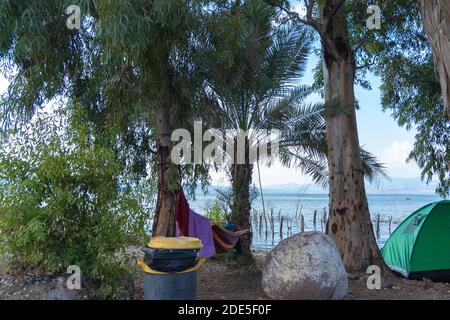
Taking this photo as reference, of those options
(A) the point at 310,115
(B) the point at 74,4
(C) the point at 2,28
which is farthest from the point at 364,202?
(C) the point at 2,28

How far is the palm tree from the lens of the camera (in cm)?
680

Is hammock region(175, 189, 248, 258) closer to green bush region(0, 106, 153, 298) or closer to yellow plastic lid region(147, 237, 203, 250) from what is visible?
green bush region(0, 106, 153, 298)

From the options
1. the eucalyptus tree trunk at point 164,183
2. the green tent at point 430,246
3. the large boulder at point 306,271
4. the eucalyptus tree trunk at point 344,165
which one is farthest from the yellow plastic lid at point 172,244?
the green tent at point 430,246

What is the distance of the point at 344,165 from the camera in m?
8.51

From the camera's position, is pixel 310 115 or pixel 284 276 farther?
pixel 310 115

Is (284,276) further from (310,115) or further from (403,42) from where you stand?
(403,42)

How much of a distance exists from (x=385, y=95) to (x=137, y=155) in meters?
7.13

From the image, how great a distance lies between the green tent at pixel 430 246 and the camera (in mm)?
8000

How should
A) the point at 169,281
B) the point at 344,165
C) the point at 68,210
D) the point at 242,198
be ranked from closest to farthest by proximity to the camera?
the point at 169,281
the point at 68,210
the point at 242,198
the point at 344,165

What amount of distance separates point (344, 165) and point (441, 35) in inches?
129

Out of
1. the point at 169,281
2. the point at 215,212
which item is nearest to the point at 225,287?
the point at 169,281

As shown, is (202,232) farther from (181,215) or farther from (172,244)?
(172,244)
